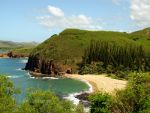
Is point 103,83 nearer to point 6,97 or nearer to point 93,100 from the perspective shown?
point 93,100

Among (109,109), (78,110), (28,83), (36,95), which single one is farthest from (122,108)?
(28,83)

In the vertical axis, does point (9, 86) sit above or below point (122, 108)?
above

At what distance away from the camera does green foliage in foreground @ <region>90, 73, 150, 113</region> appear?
71.5 metres

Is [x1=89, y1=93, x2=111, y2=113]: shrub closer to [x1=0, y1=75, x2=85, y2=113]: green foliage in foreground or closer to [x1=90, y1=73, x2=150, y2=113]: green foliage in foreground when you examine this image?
[x1=90, y1=73, x2=150, y2=113]: green foliage in foreground

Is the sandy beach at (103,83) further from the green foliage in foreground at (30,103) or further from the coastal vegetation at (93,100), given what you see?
the green foliage in foreground at (30,103)

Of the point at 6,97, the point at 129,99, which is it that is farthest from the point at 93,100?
the point at 6,97

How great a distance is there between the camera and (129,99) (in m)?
73.1

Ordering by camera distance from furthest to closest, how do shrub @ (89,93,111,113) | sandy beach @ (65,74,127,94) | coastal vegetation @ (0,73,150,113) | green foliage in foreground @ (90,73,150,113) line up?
1. sandy beach @ (65,74,127,94)
2. shrub @ (89,93,111,113)
3. green foliage in foreground @ (90,73,150,113)
4. coastal vegetation @ (0,73,150,113)

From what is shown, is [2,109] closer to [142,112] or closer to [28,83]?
[142,112]

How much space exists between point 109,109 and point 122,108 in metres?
2.57

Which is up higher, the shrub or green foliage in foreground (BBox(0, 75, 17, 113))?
green foliage in foreground (BBox(0, 75, 17, 113))

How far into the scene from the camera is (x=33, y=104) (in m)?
65.6

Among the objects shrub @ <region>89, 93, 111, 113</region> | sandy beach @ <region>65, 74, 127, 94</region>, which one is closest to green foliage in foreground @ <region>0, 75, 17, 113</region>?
shrub @ <region>89, 93, 111, 113</region>

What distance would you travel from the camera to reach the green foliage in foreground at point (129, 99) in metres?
71.5
